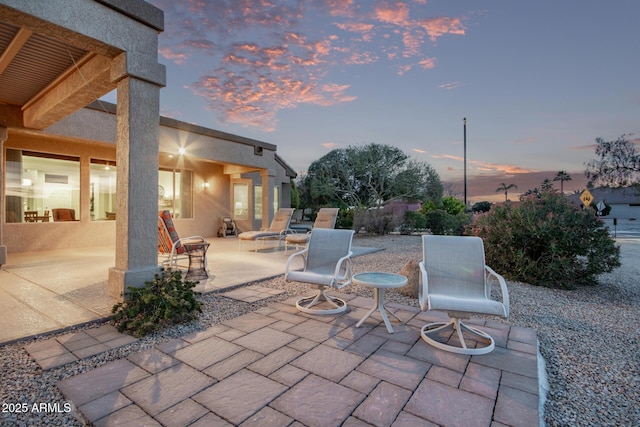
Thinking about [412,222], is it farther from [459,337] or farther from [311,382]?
[311,382]

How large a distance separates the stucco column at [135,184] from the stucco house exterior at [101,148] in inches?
0.5

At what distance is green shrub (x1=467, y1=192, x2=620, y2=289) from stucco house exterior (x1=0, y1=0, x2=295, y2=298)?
5.75 m

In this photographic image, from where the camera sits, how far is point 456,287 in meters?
3.20

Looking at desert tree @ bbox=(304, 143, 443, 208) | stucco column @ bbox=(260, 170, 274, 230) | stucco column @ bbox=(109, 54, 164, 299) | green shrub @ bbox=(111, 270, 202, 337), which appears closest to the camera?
green shrub @ bbox=(111, 270, 202, 337)

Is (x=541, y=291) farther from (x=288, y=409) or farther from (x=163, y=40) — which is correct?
(x=163, y=40)

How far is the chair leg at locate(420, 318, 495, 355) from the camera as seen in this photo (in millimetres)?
2652

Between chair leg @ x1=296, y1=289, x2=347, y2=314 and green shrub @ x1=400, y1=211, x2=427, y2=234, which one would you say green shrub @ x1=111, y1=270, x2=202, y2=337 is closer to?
chair leg @ x1=296, y1=289, x2=347, y2=314

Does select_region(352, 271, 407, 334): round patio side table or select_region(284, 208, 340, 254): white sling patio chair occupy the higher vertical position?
select_region(284, 208, 340, 254): white sling patio chair

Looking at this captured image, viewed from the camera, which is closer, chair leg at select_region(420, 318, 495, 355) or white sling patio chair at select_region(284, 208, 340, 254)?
chair leg at select_region(420, 318, 495, 355)

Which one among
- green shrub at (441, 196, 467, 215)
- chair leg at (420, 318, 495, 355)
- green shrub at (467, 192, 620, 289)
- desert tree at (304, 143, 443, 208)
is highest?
desert tree at (304, 143, 443, 208)

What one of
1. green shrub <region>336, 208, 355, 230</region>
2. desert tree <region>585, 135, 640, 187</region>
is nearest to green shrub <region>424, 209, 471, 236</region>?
green shrub <region>336, 208, 355, 230</region>

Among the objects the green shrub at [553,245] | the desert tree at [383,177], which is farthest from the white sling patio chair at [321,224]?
the desert tree at [383,177]

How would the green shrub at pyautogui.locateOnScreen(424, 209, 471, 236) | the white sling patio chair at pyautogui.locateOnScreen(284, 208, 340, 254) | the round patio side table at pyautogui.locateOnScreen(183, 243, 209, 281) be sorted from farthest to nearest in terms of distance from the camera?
the green shrub at pyautogui.locateOnScreen(424, 209, 471, 236) < the white sling patio chair at pyautogui.locateOnScreen(284, 208, 340, 254) < the round patio side table at pyautogui.locateOnScreen(183, 243, 209, 281)

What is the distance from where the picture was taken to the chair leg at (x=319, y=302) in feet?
11.8
